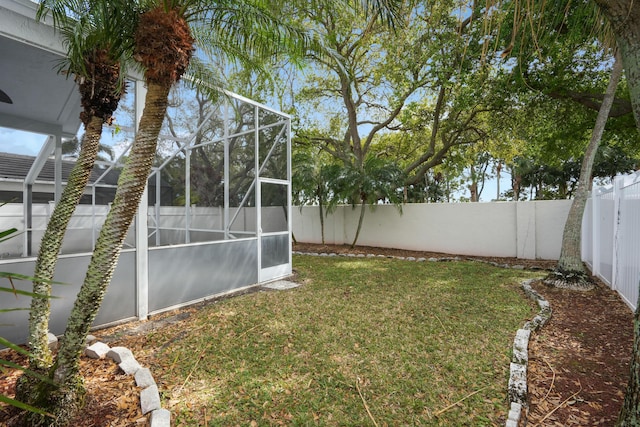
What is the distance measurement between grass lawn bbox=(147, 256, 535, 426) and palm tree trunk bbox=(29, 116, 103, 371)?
0.86 m

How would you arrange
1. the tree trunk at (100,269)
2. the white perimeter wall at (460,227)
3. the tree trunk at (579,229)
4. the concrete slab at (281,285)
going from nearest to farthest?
the tree trunk at (100,269)
the tree trunk at (579,229)
the concrete slab at (281,285)
the white perimeter wall at (460,227)

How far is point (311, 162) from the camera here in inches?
380

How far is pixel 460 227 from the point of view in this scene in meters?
9.02

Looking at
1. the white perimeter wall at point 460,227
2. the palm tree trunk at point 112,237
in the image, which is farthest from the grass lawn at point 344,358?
the white perimeter wall at point 460,227

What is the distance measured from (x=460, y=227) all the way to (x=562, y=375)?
6660mm

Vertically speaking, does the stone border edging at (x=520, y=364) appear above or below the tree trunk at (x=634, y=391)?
below

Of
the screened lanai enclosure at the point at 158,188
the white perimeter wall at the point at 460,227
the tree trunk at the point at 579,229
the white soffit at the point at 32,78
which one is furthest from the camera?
the white perimeter wall at the point at 460,227

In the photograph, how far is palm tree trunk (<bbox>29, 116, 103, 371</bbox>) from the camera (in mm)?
2289

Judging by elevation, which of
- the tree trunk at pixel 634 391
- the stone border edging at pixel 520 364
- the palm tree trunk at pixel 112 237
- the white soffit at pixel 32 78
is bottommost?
the stone border edging at pixel 520 364

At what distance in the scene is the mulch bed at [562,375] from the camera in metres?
2.18

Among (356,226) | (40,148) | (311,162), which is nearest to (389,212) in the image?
(356,226)

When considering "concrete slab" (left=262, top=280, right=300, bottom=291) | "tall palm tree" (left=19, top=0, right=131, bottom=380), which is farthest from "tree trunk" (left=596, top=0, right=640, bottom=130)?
"concrete slab" (left=262, top=280, right=300, bottom=291)

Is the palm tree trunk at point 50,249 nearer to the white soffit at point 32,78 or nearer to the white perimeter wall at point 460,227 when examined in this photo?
the white soffit at point 32,78

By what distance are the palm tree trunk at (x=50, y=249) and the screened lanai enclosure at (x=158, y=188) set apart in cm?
122
